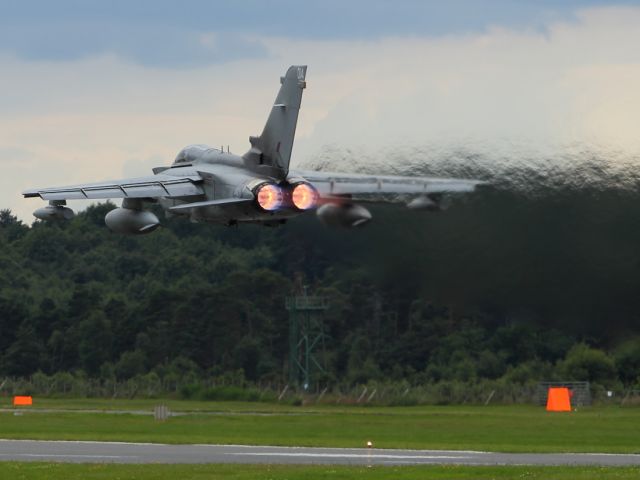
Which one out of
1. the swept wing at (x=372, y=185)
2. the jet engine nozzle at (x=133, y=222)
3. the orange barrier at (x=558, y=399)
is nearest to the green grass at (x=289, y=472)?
the jet engine nozzle at (x=133, y=222)

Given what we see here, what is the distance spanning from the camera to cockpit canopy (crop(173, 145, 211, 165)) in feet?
165

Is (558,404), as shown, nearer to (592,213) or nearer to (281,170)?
(592,213)

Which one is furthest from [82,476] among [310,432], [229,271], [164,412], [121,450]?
[229,271]

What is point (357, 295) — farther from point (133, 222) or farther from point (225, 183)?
point (133, 222)

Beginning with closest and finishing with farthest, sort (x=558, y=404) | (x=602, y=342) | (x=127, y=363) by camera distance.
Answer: (x=602, y=342) < (x=558, y=404) < (x=127, y=363)

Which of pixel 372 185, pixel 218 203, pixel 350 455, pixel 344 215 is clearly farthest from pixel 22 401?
pixel 344 215

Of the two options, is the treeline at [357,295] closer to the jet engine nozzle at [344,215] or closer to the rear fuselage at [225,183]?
the rear fuselage at [225,183]

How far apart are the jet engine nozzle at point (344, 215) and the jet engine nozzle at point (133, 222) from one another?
22.5 feet

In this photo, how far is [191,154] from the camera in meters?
50.6

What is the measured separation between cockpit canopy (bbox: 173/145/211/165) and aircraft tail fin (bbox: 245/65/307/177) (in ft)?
8.98

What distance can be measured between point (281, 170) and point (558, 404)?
43486mm

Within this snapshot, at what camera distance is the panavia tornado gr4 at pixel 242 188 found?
44469 mm

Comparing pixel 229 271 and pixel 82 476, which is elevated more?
pixel 229 271

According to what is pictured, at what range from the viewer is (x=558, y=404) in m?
86.6
